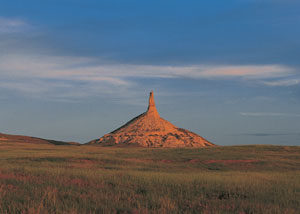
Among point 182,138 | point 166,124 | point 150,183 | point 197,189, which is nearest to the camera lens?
point 197,189

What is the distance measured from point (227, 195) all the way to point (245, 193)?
1165 millimetres

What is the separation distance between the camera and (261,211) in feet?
33.4

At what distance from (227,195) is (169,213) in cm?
524

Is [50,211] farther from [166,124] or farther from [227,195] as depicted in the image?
[166,124]

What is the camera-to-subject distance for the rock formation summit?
131375mm

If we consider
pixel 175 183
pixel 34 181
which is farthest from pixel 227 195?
pixel 34 181

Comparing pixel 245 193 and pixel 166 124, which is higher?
pixel 166 124

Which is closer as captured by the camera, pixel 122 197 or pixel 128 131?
pixel 122 197

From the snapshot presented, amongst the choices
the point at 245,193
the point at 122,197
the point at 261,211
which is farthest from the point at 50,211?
the point at 245,193

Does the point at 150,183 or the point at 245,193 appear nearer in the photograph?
the point at 245,193

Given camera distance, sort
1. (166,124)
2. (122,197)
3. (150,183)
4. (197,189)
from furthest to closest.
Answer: (166,124), (150,183), (197,189), (122,197)

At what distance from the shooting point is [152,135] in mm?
136250

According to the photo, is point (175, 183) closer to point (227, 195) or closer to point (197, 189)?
point (197, 189)

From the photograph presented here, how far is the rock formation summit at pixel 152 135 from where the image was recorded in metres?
131
